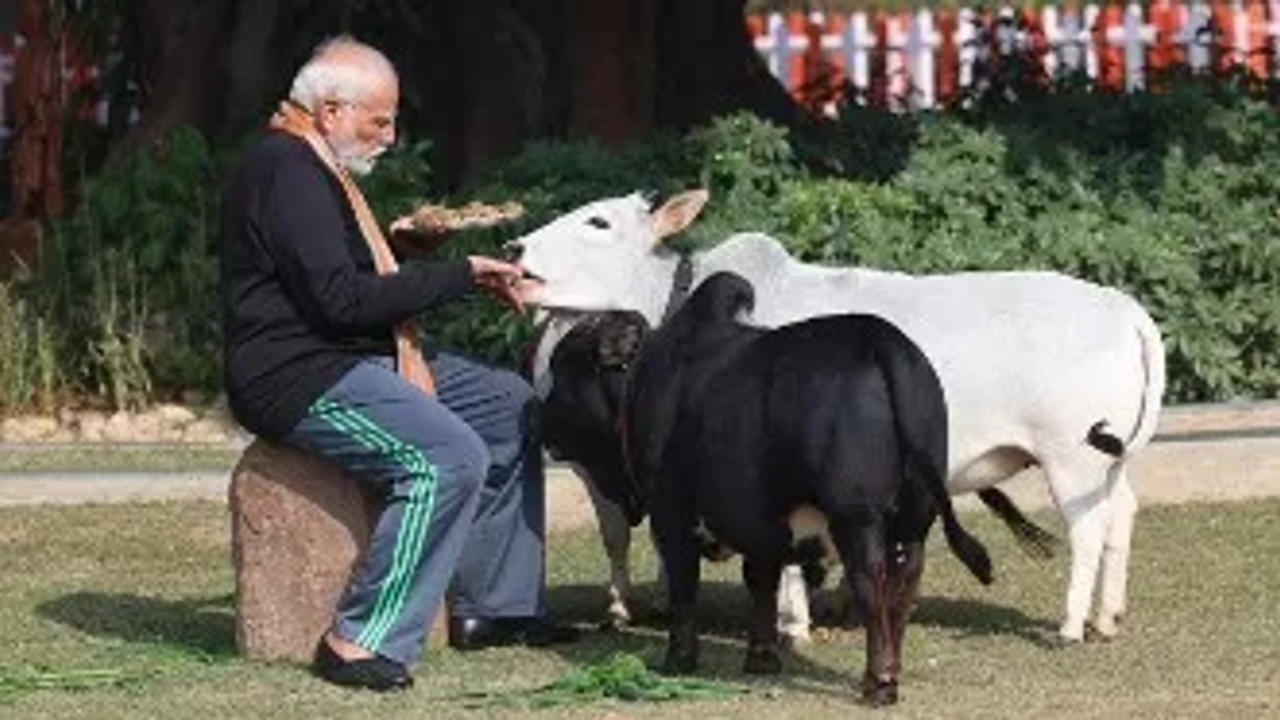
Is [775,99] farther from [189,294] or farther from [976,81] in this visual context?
[189,294]

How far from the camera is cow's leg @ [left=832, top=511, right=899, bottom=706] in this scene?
11148 millimetres

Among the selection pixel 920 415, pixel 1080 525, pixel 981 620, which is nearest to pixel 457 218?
pixel 920 415

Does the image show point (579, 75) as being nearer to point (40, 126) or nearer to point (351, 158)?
point (40, 126)

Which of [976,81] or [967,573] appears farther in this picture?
[976,81]

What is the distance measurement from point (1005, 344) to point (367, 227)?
199 centimetres

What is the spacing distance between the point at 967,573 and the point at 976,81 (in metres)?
6.98

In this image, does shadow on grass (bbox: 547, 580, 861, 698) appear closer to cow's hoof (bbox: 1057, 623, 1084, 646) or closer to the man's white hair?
cow's hoof (bbox: 1057, 623, 1084, 646)

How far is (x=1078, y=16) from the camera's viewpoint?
29.9 m

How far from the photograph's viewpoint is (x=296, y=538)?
12234 millimetres

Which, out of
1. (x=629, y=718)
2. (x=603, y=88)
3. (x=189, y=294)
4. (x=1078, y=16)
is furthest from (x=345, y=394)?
(x=1078, y=16)

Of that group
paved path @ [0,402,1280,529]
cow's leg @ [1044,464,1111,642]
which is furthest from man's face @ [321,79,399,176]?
paved path @ [0,402,1280,529]

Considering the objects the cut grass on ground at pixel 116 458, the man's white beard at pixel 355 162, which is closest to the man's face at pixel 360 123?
the man's white beard at pixel 355 162

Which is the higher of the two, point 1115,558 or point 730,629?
point 1115,558

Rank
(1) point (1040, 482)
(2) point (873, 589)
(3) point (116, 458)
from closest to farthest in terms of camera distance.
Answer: (2) point (873, 589), (1) point (1040, 482), (3) point (116, 458)
